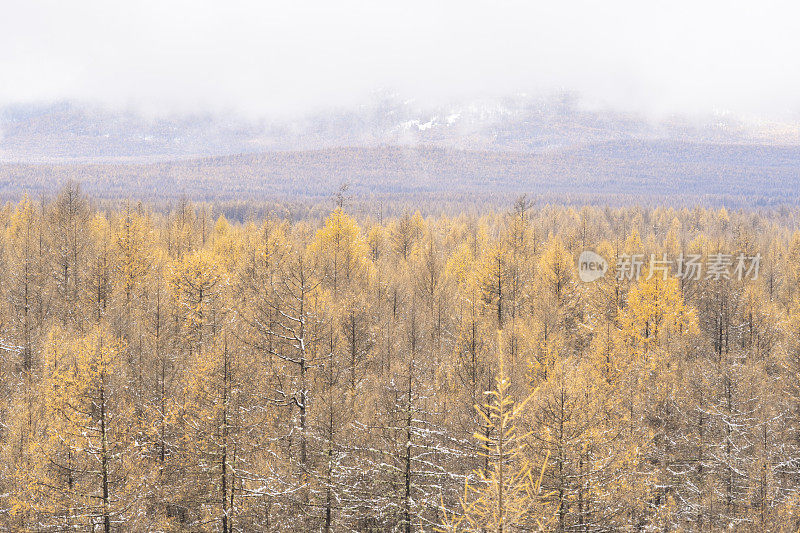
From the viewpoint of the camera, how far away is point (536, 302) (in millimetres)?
49875

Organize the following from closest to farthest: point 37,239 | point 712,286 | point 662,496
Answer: point 662,496 < point 712,286 < point 37,239

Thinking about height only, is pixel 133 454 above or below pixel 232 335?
below

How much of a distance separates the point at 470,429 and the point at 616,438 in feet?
25.7

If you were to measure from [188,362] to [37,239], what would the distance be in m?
38.7

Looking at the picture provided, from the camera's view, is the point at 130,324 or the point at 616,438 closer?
the point at 616,438

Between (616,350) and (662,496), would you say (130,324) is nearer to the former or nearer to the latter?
(616,350)

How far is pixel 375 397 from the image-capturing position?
34438 mm

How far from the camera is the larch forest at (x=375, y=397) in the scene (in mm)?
26797

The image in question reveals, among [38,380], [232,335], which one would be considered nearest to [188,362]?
[232,335]

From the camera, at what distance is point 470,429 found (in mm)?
31688

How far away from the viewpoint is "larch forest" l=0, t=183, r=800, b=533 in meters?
26.8

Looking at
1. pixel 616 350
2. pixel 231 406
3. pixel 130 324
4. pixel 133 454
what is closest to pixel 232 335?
pixel 231 406

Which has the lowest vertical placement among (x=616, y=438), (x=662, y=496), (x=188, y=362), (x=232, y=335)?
(x=662, y=496)

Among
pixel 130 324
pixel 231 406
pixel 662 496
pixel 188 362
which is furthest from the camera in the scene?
pixel 130 324
